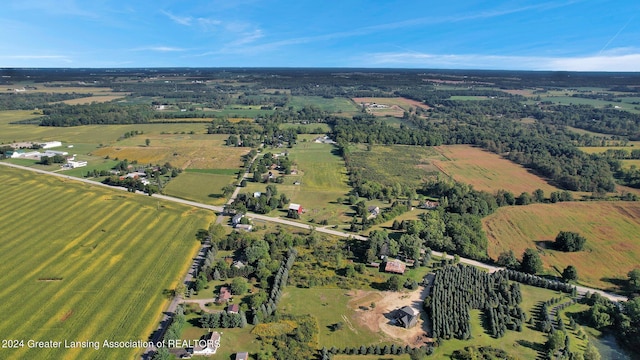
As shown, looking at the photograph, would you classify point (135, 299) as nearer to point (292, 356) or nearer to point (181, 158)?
point (292, 356)

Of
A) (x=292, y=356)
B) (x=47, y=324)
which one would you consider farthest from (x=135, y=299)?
(x=292, y=356)

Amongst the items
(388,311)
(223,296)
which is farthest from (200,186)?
(388,311)

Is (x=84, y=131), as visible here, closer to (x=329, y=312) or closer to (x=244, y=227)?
(x=244, y=227)

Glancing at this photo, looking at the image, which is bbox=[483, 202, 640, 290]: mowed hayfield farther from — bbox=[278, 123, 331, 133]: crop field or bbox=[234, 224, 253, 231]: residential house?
bbox=[278, 123, 331, 133]: crop field

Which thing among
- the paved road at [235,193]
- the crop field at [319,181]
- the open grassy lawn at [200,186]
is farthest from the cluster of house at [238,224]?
the crop field at [319,181]

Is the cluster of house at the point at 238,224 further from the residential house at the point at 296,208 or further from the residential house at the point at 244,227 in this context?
the residential house at the point at 296,208

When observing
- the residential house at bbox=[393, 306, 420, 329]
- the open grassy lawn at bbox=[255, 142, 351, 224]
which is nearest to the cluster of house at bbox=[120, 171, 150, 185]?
the open grassy lawn at bbox=[255, 142, 351, 224]
